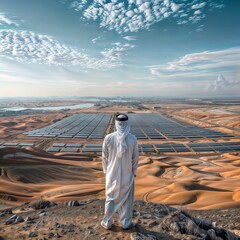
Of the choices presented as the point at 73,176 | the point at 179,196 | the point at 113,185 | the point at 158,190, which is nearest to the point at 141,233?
the point at 113,185

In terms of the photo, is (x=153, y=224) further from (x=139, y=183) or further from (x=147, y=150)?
(x=147, y=150)

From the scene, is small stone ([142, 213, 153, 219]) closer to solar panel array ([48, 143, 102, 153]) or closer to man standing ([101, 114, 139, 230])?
man standing ([101, 114, 139, 230])

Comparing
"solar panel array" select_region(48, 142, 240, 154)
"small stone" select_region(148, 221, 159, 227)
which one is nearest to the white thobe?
"small stone" select_region(148, 221, 159, 227)

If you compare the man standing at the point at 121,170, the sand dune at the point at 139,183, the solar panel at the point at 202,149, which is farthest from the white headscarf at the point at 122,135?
the solar panel at the point at 202,149

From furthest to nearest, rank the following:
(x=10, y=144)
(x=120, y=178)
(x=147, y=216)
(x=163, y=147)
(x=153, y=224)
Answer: (x=10, y=144), (x=163, y=147), (x=147, y=216), (x=153, y=224), (x=120, y=178)

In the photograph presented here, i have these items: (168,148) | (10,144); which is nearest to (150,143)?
(168,148)

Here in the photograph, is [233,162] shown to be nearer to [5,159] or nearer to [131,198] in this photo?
[5,159]

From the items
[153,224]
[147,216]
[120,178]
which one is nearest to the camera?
[120,178]

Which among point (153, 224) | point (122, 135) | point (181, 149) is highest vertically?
point (122, 135)
